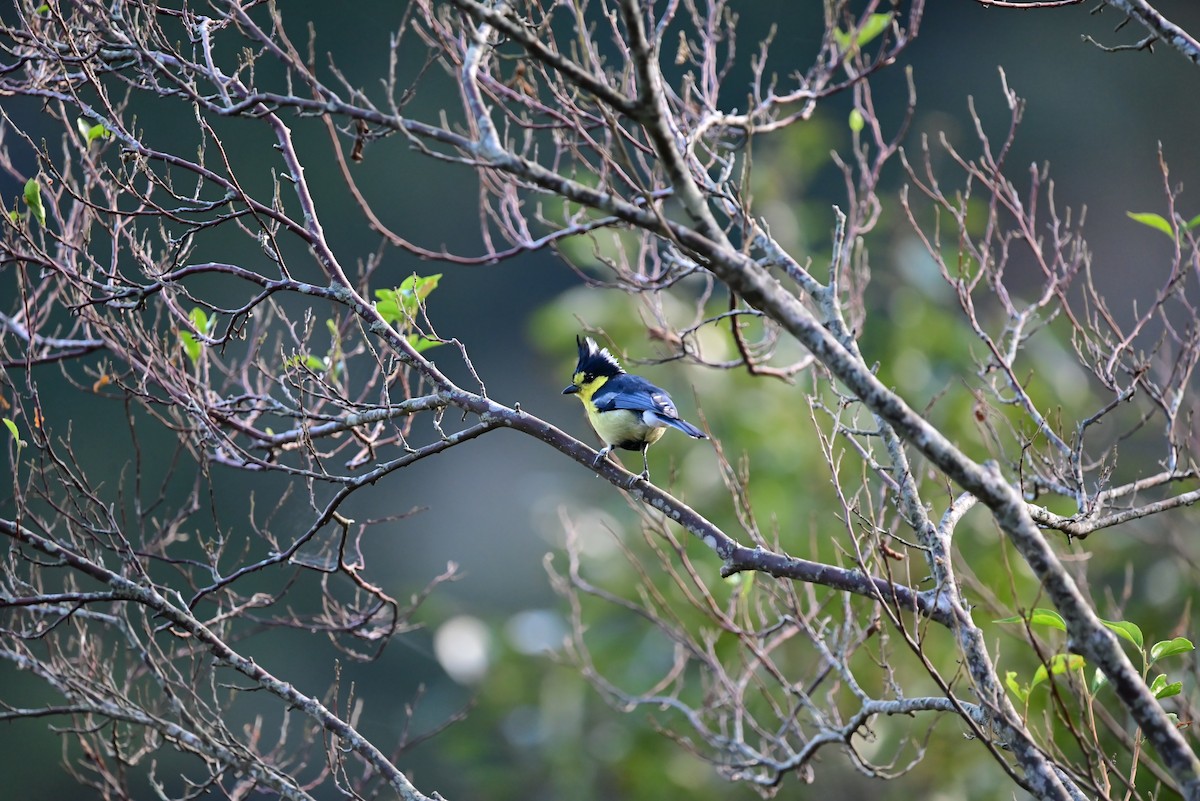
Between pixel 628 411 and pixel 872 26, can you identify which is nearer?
pixel 872 26

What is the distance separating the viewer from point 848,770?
5.23 meters

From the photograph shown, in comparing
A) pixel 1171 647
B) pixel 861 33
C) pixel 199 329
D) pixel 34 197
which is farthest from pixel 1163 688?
pixel 34 197

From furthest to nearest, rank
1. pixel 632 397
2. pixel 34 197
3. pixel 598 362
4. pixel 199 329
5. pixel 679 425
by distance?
pixel 598 362
pixel 632 397
pixel 679 425
pixel 199 329
pixel 34 197

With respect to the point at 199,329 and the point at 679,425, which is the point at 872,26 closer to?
the point at 679,425

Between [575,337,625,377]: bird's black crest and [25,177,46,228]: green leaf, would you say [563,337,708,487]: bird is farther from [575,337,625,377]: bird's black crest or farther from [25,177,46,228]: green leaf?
[25,177,46,228]: green leaf

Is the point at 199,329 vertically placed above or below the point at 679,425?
below

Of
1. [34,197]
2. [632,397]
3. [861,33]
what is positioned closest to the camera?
[34,197]

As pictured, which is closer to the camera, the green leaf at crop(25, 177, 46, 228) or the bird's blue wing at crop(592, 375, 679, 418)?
the green leaf at crop(25, 177, 46, 228)

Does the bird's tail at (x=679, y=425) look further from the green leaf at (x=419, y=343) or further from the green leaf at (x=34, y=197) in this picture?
the green leaf at (x=34, y=197)

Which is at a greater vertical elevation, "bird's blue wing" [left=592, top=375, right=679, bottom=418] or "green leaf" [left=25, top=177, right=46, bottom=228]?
"bird's blue wing" [left=592, top=375, right=679, bottom=418]

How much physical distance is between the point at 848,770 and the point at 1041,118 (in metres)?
5.85

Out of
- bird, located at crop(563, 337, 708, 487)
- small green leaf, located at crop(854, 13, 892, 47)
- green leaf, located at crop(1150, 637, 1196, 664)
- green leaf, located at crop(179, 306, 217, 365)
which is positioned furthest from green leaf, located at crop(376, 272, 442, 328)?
green leaf, located at crop(1150, 637, 1196, 664)

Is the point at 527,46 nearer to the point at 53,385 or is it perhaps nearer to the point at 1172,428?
the point at 1172,428

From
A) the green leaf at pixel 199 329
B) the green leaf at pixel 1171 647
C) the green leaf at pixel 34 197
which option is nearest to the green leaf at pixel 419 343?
the green leaf at pixel 199 329
